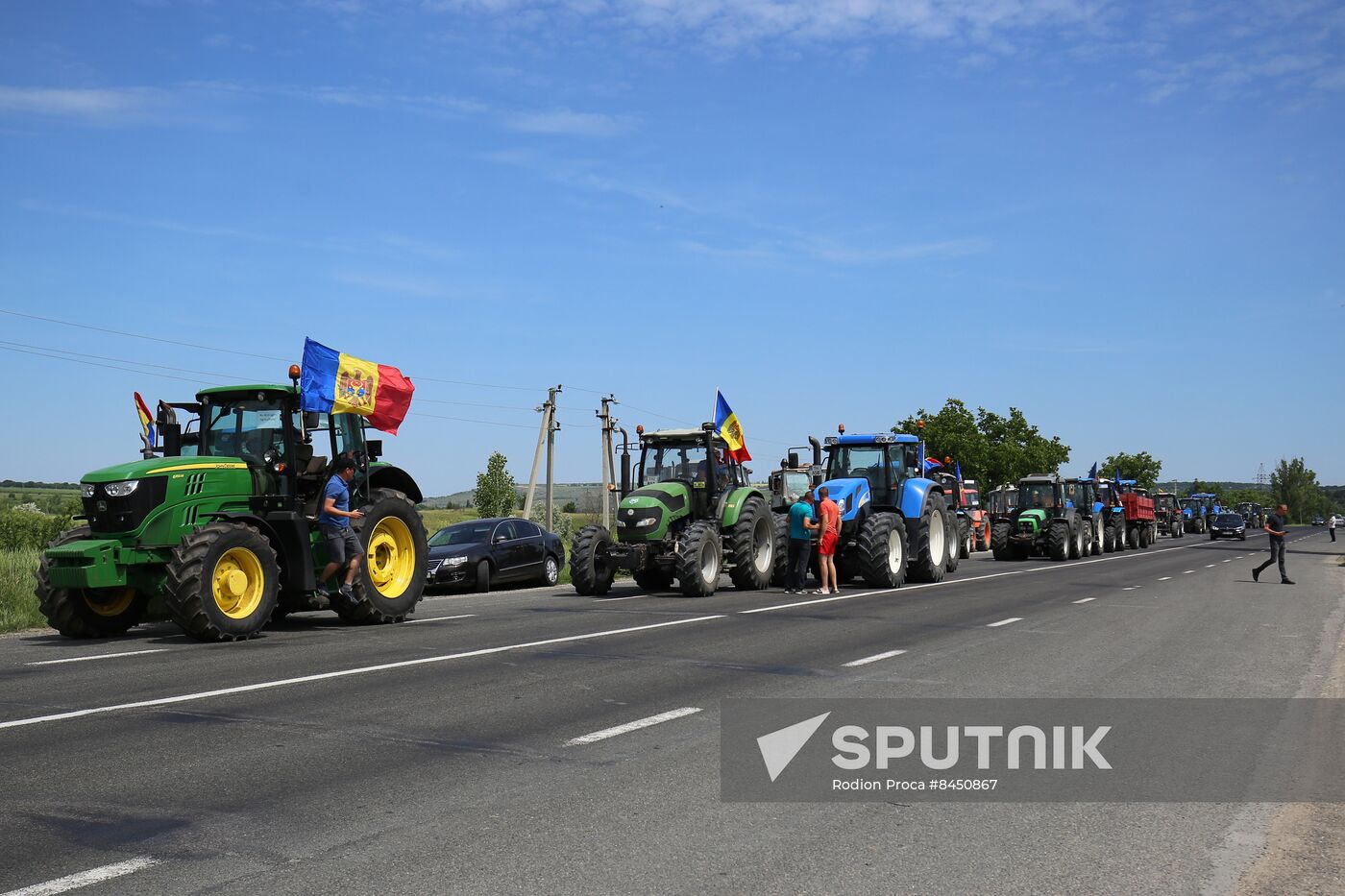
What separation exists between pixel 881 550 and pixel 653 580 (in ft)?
13.6

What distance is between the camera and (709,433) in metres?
20.1

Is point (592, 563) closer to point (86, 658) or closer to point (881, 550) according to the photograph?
point (881, 550)

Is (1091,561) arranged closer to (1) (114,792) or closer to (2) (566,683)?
(2) (566,683)

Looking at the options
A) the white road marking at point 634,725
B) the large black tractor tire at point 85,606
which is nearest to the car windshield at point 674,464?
the large black tractor tire at point 85,606

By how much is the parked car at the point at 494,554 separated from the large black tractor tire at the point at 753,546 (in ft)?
15.0

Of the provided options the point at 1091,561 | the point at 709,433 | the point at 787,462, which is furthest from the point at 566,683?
the point at 1091,561

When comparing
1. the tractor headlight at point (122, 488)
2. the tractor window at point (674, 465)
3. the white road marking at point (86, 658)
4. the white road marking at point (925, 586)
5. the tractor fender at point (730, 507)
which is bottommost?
the white road marking at point (925, 586)

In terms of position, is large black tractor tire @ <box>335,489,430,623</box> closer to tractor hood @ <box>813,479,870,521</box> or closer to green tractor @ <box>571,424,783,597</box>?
green tractor @ <box>571,424,783,597</box>

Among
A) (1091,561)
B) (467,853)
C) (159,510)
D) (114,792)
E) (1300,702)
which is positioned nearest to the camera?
(467,853)

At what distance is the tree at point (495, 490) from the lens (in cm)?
5359

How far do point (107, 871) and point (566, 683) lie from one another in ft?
16.6

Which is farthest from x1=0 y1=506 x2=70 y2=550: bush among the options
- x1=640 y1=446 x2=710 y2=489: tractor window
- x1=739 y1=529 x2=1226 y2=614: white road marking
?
x1=739 y1=529 x2=1226 y2=614: white road marking

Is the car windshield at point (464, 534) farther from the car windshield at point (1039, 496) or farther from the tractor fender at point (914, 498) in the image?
the car windshield at point (1039, 496)

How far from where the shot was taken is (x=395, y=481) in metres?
15.6
